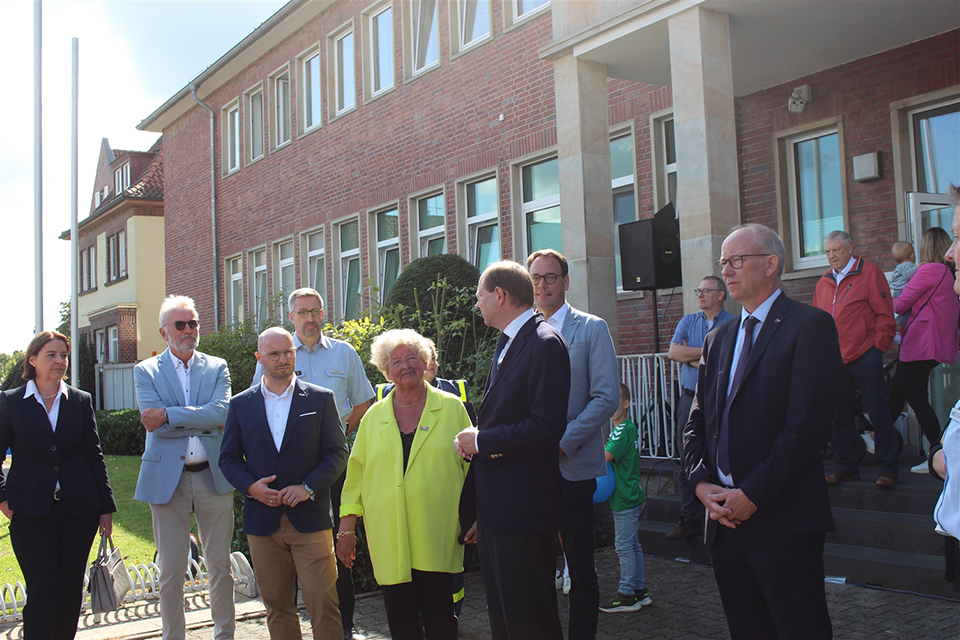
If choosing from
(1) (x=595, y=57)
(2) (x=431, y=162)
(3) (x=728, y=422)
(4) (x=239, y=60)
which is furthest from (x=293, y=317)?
(4) (x=239, y=60)

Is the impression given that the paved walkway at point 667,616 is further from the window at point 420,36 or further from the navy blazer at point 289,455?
the window at point 420,36

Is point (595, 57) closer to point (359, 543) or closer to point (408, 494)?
point (359, 543)

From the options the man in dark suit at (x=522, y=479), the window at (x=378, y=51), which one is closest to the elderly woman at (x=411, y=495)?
the man in dark suit at (x=522, y=479)

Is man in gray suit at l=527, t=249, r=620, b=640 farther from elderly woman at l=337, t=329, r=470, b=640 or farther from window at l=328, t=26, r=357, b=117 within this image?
window at l=328, t=26, r=357, b=117

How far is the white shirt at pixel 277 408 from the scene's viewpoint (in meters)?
4.44

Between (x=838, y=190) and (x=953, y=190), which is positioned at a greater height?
(x=838, y=190)

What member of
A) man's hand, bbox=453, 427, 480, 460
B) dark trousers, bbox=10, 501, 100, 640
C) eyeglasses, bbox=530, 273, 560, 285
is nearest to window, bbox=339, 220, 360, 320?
dark trousers, bbox=10, 501, 100, 640

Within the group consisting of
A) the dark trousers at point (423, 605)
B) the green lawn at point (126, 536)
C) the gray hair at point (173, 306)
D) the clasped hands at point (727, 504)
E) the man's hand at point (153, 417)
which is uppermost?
the gray hair at point (173, 306)

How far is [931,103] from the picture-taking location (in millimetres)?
8102

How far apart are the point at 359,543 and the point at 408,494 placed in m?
2.66

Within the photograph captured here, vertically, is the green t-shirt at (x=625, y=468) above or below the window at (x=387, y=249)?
below

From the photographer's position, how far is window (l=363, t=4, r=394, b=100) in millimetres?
15141

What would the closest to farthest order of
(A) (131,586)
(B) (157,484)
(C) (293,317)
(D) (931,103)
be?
(B) (157,484)
(C) (293,317)
(A) (131,586)
(D) (931,103)

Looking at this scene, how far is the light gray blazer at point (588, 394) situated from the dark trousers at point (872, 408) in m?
2.69
